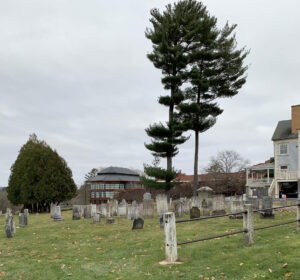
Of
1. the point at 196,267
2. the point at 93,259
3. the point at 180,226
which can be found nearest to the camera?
the point at 196,267

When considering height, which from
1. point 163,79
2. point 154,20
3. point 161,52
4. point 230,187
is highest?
point 154,20

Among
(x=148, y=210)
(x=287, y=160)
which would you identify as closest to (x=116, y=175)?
(x=287, y=160)

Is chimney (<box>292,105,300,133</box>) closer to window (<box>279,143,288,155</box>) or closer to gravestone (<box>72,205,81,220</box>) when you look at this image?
window (<box>279,143,288,155</box>)

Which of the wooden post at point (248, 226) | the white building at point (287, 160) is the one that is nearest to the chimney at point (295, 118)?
the white building at point (287, 160)

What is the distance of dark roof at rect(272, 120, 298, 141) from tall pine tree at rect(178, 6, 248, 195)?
13570 mm

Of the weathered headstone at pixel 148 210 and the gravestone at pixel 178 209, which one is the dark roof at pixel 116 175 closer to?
the weathered headstone at pixel 148 210

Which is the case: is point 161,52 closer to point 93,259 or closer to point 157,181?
point 157,181

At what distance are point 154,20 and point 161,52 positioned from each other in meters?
3.72

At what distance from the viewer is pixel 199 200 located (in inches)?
883

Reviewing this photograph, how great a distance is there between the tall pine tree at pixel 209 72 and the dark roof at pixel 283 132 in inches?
534

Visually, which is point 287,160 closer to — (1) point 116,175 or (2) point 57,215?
(2) point 57,215

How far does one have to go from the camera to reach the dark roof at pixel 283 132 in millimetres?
39225

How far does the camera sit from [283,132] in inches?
1593

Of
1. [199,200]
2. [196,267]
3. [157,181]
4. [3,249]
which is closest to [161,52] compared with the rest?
[157,181]
